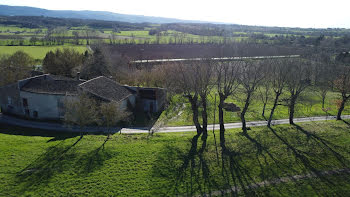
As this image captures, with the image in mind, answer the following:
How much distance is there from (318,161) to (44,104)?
37960 millimetres

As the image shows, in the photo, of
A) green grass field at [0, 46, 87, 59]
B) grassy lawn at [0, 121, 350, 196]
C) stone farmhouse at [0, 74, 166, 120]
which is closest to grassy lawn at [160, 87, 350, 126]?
stone farmhouse at [0, 74, 166, 120]

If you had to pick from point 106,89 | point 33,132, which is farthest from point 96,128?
point 33,132

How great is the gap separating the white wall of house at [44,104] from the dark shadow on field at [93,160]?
1503cm

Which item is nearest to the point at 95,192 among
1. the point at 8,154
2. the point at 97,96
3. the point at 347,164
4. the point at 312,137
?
the point at 8,154

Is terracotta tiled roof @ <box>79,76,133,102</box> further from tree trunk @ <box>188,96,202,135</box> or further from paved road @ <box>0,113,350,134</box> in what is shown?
tree trunk @ <box>188,96,202,135</box>

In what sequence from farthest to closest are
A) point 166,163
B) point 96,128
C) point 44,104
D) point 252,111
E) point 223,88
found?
point 252,111 < point 44,104 < point 96,128 < point 223,88 < point 166,163

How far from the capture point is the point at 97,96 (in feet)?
119

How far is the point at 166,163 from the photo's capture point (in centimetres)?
2395

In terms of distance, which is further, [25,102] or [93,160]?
[25,102]

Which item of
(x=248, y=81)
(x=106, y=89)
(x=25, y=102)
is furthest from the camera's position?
(x=106, y=89)

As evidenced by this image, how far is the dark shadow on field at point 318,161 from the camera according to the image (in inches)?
828

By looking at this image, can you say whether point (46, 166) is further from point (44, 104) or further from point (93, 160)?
point (44, 104)

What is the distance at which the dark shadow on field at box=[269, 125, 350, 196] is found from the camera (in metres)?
21.0

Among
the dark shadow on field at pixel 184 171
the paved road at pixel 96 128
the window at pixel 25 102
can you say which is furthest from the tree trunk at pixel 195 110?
the window at pixel 25 102
